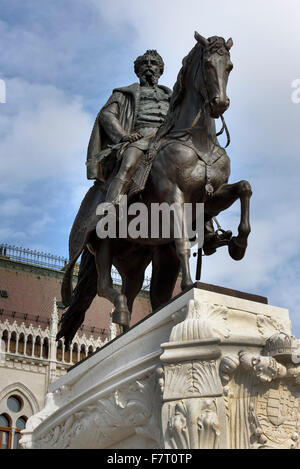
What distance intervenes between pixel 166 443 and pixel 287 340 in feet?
3.37

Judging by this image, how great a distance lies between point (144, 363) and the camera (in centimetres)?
545

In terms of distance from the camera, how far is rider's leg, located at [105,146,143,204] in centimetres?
662

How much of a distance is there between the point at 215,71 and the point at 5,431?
2799cm

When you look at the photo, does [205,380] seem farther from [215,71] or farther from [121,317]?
[215,71]

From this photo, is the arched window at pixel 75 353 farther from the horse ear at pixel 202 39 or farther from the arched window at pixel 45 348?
the horse ear at pixel 202 39

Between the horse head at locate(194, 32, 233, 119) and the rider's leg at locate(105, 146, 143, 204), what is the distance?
34.0 inches

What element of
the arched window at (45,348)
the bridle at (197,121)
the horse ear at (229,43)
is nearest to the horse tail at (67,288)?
the bridle at (197,121)

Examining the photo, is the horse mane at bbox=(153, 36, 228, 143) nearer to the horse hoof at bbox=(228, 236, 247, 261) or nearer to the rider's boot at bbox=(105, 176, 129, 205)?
the rider's boot at bbox=(105, 176, 129, 205)

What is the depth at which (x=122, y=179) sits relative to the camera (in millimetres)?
6652

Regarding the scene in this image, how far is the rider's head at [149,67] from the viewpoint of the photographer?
7.80 metres

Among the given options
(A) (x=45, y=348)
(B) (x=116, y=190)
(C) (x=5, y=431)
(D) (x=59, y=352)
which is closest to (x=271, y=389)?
(B) (x=116, y=190)

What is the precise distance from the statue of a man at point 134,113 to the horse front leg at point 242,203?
3.00 feet

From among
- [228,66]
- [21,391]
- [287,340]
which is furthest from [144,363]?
[21,391]

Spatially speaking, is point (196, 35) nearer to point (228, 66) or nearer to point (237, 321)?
point (228, 66)
